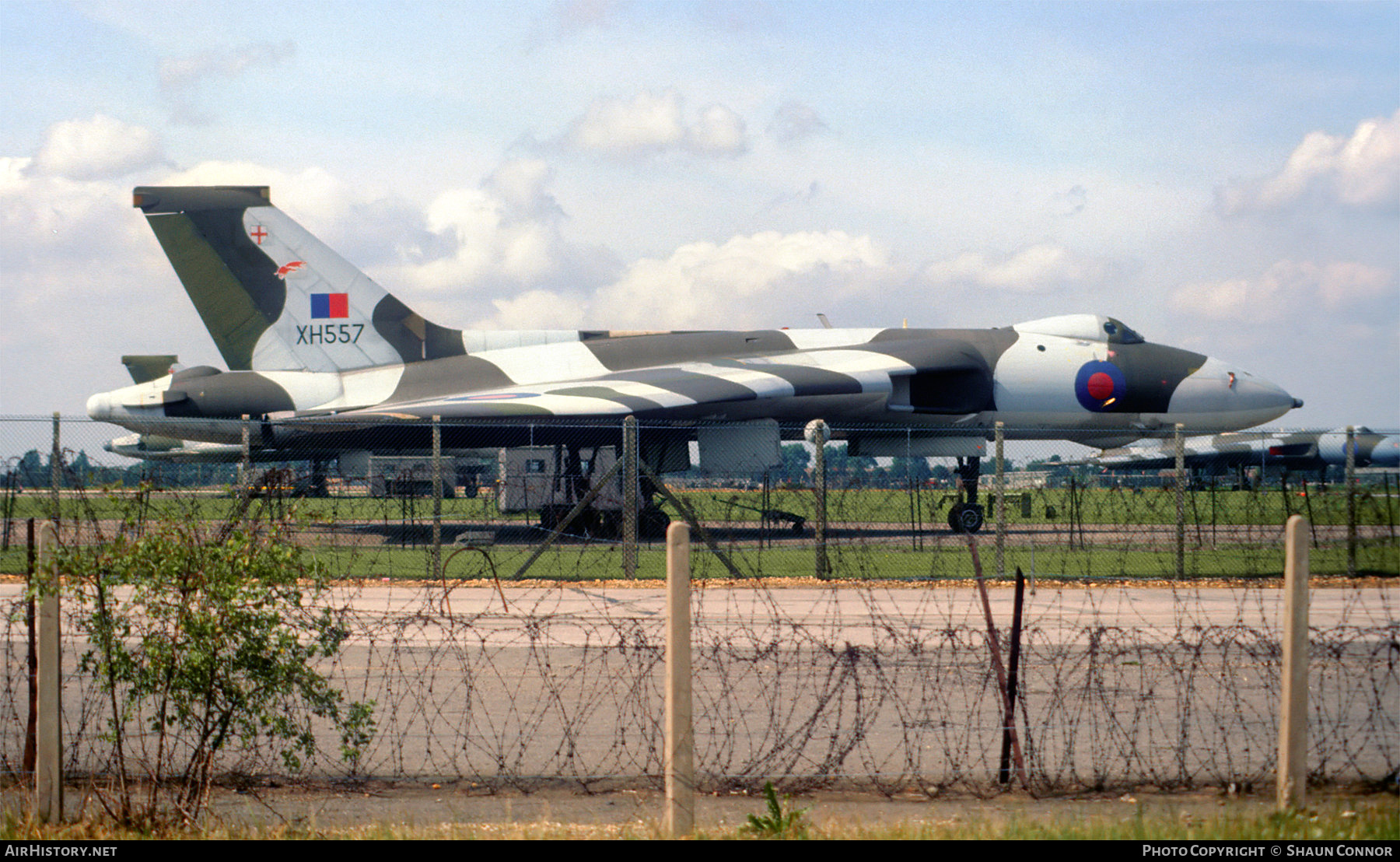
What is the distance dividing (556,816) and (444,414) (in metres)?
15.6

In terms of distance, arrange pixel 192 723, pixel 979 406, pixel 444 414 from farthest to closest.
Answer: pixel 979 406 < pixel 444 414 < pixel 192 723

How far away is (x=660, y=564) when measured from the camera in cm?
1736

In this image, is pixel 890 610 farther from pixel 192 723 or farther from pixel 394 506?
pixel 394 506

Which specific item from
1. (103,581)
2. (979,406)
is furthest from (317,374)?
(103,581)

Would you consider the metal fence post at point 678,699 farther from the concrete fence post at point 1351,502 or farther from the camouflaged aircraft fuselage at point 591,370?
the camouflaged aircraft fuselage at point 591,370

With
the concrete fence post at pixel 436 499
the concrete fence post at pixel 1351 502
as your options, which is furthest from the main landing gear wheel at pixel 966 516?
the concrete fence post at pixel 436 499

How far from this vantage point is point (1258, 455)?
49.0m

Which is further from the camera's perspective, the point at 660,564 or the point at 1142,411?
the point at 1142,411

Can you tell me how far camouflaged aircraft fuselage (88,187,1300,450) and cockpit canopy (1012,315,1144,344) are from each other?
38mm

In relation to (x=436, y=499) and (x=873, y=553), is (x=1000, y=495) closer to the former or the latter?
(x=873, y=553)

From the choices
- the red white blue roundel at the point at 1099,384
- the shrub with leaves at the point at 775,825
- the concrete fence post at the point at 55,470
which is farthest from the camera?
the red white blue roundel at the point at 1099,384

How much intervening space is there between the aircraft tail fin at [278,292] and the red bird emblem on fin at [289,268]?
0.02 meters

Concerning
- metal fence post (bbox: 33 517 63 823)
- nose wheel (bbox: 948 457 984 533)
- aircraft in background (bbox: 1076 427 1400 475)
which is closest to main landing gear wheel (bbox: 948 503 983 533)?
nose wheel (bbox: 948 457 984 533)

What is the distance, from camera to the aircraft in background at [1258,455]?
4831cm
